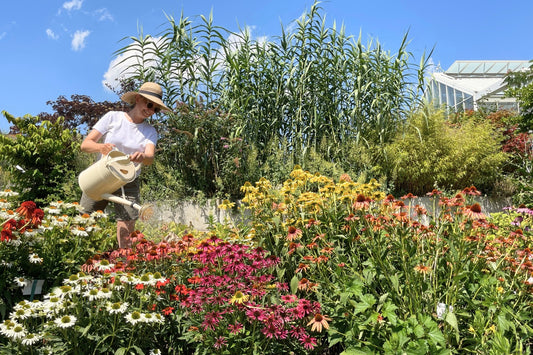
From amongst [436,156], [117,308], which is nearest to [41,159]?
[117,308]

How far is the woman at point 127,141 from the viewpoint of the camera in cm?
300

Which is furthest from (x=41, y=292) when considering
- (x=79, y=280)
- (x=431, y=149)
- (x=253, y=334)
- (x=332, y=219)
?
(x=431, y=149)

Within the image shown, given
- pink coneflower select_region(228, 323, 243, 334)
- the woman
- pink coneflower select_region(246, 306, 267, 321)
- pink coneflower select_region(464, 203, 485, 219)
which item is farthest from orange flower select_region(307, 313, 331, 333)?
the woman

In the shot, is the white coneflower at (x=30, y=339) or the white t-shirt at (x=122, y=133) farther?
the white t-shirt at (x=122, y=133)

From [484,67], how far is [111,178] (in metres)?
22.5

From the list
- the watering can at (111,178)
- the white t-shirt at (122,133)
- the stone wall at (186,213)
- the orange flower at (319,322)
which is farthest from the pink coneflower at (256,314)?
the stone wall at (186,213)

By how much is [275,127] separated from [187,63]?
1410 mm

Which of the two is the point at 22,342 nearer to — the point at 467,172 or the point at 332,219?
the point at 332,219

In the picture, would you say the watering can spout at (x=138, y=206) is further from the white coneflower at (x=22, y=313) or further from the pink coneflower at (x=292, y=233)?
the pink coneflower at (x=292, y=233)

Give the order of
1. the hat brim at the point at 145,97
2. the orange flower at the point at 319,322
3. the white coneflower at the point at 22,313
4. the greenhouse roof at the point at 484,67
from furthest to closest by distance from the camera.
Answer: the greenhouse roof at the point at 484,67 → the hat brim at the point at 145,97 → the white coneflower at the point at 22,313 → the orange flower at the point at 319,322

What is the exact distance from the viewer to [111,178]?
289 cm

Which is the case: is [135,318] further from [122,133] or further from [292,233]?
[122,133]

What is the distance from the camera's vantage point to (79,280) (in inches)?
75.0

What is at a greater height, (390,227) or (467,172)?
(467,172)
